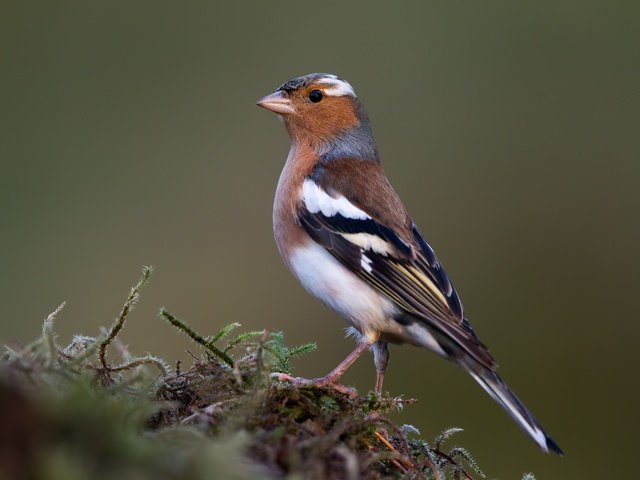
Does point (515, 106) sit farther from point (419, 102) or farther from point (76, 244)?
point (76, 244)

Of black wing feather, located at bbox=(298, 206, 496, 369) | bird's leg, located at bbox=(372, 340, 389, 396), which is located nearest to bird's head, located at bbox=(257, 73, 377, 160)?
black wing feather, located at bbox=(298, 206, 496, 369)

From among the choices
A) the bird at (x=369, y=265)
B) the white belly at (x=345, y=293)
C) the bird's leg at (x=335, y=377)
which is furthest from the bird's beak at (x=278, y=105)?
the bird's leg at (x=335, y=377)

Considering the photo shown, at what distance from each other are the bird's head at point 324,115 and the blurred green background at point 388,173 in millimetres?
2919

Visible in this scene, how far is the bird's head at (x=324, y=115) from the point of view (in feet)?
18.7

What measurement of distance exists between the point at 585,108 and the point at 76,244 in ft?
21.4

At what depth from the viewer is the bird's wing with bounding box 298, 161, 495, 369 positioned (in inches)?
171

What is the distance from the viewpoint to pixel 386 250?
4676 mm

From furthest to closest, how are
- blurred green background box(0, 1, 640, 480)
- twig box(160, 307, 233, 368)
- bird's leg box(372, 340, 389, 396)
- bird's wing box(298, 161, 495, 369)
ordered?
blurred green background box(0, 1, 640, 480) → bird's leg box(372, 340, 389, 396) → bird's wing box(298, 161, 495, 369) → twig box(160, 307, 233, 368)

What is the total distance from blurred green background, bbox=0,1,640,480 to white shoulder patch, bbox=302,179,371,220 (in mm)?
3360

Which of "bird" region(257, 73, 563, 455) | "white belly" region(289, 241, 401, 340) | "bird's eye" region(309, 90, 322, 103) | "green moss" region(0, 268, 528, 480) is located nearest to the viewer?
"green moss" region(0, 268, 528, 480)

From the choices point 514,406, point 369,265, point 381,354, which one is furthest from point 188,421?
point 381,354

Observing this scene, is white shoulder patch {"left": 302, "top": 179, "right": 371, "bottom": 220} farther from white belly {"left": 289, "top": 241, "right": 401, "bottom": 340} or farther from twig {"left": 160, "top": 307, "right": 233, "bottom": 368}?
twig {"left": 160, "top": 307, "right": 233, "bottom": 368}

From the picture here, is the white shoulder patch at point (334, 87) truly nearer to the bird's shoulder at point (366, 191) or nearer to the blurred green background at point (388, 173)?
the bird's shoulder at point (366, 191)

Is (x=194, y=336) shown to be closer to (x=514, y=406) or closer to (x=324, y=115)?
(x=514, y=406)
